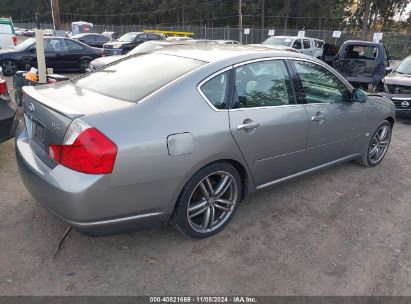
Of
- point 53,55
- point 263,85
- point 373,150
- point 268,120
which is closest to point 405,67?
point 373,150

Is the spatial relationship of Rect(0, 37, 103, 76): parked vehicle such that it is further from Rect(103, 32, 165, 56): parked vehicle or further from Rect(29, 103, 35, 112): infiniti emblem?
Rect(29, 103, 35, 112): infiniti emblem

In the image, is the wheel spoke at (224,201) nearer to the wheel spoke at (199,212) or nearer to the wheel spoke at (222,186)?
the wheel spoke at (222,186)

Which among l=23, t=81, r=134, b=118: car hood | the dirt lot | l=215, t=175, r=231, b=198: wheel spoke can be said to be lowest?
the dirt lot

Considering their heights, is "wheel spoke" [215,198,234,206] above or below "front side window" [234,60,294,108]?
below

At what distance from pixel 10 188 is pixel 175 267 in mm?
2351

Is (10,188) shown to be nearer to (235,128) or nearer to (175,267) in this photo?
(175,267)

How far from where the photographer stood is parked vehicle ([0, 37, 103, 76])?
12469 millimetres

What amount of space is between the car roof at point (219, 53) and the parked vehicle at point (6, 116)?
1.96 m

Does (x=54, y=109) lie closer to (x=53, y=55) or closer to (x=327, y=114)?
(x=327, y=114)

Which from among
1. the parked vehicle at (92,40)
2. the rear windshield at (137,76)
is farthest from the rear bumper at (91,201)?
the parked vehicle at (92,40)

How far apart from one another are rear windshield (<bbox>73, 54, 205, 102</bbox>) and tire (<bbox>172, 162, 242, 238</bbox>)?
2.70ft

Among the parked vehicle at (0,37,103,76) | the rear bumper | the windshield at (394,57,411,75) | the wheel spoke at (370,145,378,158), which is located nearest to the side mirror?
the wheel spoke at (370,145,378,158)

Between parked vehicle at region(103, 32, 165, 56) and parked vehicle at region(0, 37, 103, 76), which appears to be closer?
parked vehicle at region(0, 37, 103, 76)

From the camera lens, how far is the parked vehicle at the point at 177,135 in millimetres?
2688
